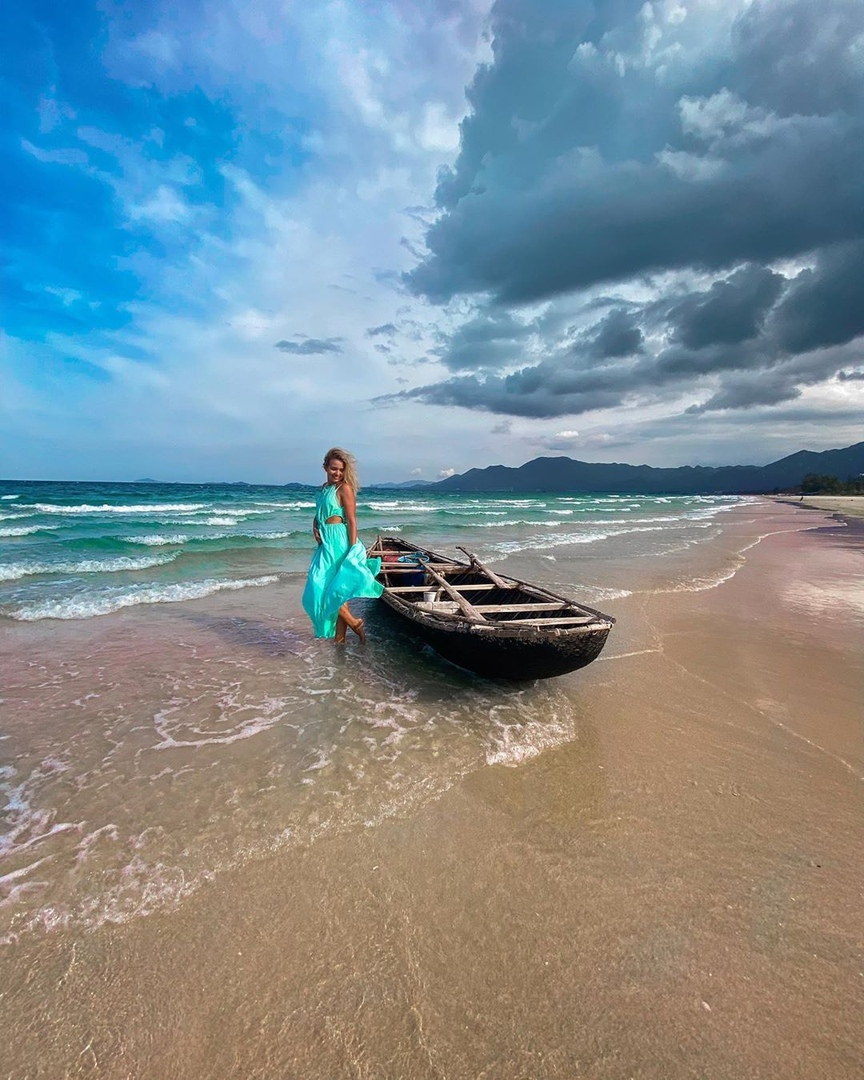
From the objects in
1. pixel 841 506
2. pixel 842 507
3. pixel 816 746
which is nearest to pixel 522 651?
pixel 816 746

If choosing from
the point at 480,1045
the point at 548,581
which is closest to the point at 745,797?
the point at 480,1045

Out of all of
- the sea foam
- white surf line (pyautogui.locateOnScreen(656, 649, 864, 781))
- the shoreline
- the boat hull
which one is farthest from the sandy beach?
the sea foam

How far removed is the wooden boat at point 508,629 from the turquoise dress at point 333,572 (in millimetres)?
567

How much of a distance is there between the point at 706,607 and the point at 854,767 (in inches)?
216

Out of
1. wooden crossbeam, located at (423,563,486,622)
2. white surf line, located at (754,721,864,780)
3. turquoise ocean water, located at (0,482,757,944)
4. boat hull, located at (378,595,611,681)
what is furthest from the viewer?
wooden crossbeam, located at (423,563,486,622)

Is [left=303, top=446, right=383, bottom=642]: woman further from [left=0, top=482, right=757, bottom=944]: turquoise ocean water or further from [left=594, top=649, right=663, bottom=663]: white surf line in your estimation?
[left=594, top=649, right=663, bottom=663]: white surf line

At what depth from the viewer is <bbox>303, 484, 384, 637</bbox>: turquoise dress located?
5848mm

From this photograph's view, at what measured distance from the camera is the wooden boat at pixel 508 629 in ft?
14.1

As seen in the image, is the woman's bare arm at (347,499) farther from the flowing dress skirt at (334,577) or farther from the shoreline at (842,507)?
the shoreline at (842,507)

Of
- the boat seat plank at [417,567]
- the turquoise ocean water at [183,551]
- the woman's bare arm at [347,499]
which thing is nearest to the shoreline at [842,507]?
the turquoise ocean water at [183,551]

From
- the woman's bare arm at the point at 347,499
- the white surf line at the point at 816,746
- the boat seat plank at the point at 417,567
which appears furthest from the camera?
the boat seat plank at the point at 417,567

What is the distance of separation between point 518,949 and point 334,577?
4.33 m

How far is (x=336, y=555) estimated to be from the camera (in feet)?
19.6

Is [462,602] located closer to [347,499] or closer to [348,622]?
[348,622]
